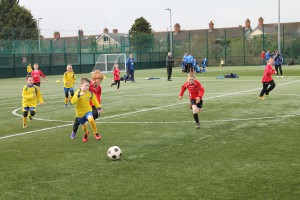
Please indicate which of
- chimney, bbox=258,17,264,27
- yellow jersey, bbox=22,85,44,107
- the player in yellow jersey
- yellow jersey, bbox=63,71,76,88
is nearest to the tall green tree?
chimney, bbox=258,17,264,27

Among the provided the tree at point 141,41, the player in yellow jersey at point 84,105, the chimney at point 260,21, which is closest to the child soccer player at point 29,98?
the player in yellow jersey at point 84,105

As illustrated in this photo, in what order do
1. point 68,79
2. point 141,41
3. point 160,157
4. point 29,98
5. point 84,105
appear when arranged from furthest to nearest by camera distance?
point 141,41 → point 68,79 → point 29,98 → point 84,105 → point 160,157

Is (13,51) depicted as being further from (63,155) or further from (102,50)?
(63,155)

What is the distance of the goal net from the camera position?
2180 inches

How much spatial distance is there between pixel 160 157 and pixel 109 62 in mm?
47650

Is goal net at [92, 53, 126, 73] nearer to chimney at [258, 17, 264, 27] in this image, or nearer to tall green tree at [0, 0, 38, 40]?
tall green tree at [0, 0, 38, 40]

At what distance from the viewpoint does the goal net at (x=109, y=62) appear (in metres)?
55.4

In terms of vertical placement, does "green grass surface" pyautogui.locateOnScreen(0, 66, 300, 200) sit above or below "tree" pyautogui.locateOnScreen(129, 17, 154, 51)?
below

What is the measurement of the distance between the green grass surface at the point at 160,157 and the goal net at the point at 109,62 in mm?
39248

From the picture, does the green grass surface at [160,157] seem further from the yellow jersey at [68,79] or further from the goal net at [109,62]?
the goal net at [109,62]

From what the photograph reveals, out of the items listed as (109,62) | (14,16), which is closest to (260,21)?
(14,16)

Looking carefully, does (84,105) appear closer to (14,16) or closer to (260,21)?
(14,16)

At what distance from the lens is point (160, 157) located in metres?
9.05

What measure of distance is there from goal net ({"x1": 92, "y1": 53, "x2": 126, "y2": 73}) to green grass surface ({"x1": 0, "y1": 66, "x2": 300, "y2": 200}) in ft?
129
